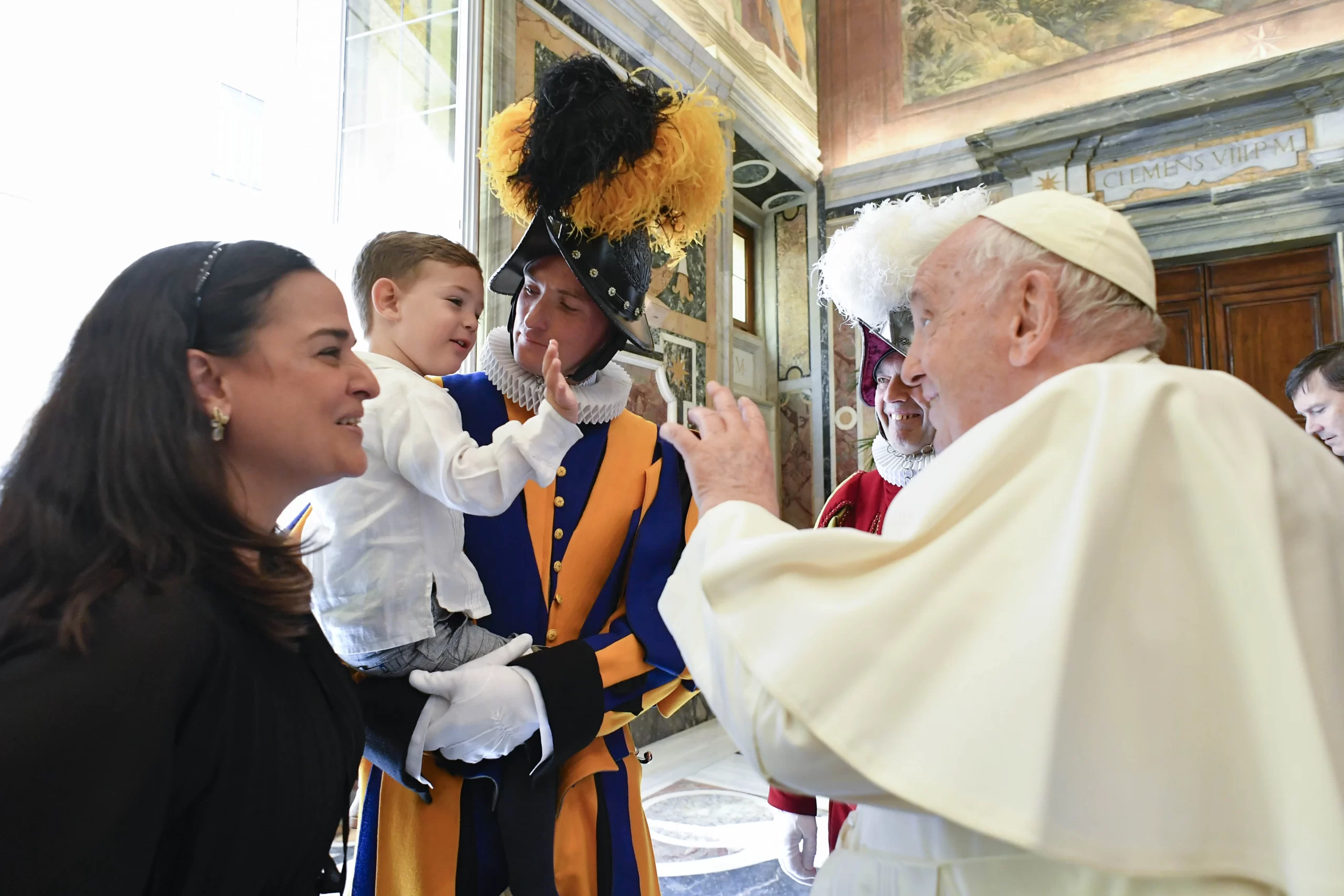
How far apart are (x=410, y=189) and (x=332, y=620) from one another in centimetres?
354

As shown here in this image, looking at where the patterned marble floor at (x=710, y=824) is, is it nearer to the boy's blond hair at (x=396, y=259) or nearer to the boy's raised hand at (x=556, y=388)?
the boy's blond hair at (x=396, y=259)

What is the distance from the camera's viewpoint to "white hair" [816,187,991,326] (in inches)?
90.4

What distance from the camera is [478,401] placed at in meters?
1.83

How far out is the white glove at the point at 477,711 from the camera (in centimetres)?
139

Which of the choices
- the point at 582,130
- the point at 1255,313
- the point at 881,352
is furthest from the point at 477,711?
the point at 1255,313

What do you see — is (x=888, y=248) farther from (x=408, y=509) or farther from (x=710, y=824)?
(x=710, y=824)

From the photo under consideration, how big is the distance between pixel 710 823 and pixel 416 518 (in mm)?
3388

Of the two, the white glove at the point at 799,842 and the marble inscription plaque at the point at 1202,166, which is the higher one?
the marble inscription plaque at the point at 1202,166

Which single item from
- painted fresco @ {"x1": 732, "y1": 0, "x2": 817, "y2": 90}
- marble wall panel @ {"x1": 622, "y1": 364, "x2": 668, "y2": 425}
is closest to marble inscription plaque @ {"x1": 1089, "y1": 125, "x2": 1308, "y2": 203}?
painted fresco @ {"x1": 732, "y1": 0, "x2": 817, "y2": 90}

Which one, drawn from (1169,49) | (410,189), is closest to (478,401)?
(410,189)

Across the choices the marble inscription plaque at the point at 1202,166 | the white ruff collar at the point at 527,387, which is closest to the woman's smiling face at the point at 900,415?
the white ruff collar at the point at 527,387

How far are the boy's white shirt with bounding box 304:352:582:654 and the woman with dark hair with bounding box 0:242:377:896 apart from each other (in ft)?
0.41

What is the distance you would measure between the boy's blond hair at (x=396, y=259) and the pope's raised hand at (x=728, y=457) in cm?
75

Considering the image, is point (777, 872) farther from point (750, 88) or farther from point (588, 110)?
point (750, 88)
